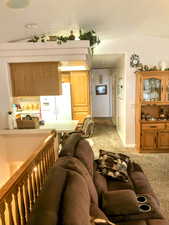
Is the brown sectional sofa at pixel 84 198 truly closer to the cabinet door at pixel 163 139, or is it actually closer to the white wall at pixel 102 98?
the cabinet door at pixel 163 139

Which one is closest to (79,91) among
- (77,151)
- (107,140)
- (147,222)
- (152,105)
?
(107,140)

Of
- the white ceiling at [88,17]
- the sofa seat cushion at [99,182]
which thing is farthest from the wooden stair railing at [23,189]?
the white ceiling at [88,17]

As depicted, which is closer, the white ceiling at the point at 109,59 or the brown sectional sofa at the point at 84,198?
the brown sectional sofa at the point at 84,198

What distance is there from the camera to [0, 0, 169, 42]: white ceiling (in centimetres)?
245

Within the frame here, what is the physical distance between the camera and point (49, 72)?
10.2 ft

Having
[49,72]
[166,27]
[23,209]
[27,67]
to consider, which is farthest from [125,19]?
[23,209]

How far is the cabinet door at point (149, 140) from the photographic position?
13.5ft

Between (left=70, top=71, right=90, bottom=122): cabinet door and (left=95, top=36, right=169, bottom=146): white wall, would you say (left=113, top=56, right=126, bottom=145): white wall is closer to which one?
(left=95, top=36, right=169, bottom=146): white wall

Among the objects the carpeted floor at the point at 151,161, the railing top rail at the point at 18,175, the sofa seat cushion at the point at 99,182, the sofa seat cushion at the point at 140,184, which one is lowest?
the carpeted floor at the point at 151,161

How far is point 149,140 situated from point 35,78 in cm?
288

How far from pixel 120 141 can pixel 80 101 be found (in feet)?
6.16

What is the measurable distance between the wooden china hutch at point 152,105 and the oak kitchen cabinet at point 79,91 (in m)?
2.15

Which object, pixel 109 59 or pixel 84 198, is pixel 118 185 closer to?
pixel 84 198

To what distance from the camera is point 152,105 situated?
164 inches
